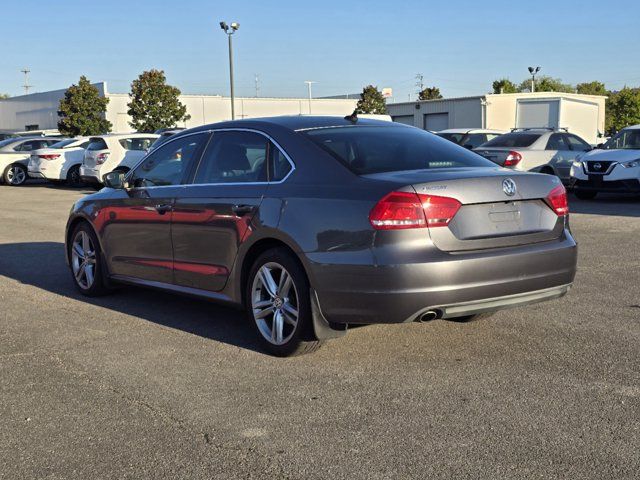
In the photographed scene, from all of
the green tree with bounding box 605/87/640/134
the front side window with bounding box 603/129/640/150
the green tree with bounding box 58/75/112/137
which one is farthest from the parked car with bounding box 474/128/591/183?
the green tree with bounding box 605/87/640/134

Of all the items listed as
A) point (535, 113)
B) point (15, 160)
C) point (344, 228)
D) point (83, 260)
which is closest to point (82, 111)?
point (15, 160)

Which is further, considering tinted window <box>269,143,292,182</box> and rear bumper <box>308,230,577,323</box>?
tinted window <box>269,143,292,182</box>

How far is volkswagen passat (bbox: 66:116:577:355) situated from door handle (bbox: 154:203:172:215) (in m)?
0.01

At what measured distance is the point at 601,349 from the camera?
5.27 m

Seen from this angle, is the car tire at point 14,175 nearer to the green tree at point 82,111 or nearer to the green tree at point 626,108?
the green tree at point 82,111

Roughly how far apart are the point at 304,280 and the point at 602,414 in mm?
1939

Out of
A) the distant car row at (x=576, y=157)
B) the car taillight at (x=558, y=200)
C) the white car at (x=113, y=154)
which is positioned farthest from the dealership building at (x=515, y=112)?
the car taillight at (x=558, y=200)

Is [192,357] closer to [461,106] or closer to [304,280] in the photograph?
[304,280]

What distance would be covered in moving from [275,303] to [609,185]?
12.3 m

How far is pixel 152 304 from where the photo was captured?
712 cm

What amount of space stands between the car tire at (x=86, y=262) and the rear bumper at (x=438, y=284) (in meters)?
3.09

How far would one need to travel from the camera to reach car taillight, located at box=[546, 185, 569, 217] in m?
5.12

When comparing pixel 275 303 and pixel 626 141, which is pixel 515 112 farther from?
pixel 275 303

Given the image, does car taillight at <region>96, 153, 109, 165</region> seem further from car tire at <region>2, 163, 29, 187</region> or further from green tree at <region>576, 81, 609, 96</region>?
green tree at <region>576, 81, 609, 96</region>
